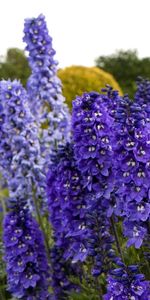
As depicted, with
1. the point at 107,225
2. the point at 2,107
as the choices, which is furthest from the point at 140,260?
the point at 2,107

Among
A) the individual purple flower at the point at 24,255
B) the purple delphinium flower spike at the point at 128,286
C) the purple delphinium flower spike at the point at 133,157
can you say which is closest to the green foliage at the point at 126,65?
the individual purple flower at the point at 24,255

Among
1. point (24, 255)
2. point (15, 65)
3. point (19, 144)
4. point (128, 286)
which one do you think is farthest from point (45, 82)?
point (15, 65)

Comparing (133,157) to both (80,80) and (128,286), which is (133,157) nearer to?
(128,286)

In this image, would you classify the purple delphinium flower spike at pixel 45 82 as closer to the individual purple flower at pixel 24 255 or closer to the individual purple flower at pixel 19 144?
the individual purple flower at pixel 19 144

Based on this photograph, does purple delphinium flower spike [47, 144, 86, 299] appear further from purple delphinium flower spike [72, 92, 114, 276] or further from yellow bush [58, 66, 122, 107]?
yellow bush [58, 66, 122, 107]

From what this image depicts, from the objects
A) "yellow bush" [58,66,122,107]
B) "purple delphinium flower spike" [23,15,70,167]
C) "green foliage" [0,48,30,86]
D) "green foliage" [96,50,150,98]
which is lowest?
"purple delphinium flower spike" [23,15,70,167]

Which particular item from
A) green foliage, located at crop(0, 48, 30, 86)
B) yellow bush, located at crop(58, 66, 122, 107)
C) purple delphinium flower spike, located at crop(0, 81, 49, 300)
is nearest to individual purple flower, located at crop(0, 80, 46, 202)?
purple delphinium flower spike, located at crop(0, 81, 49, 300)
